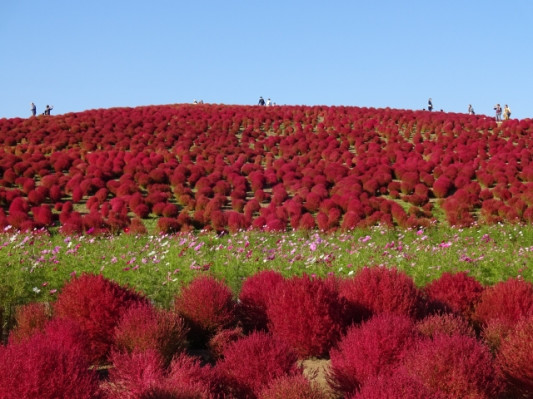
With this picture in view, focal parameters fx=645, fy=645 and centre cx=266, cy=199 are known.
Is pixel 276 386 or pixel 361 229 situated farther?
pixel 361 229

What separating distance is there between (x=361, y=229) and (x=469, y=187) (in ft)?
19.4

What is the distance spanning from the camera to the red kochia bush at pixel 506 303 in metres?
6.22

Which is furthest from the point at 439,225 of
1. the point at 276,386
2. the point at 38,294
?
the point at 276,386

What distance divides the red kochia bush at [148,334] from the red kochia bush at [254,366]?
2.12 feet

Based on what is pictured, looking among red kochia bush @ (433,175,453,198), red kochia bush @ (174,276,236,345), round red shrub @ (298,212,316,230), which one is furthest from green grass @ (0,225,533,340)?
red kochia bush @ (433,175,453,198)

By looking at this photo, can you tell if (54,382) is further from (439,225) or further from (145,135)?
(145,135)

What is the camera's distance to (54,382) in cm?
353

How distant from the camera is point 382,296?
6.09 m

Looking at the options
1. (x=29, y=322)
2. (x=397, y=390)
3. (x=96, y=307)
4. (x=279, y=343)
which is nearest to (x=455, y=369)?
(x=397, y=390)

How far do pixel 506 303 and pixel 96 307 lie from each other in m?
3.92

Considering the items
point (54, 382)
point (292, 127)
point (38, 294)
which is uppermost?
point (292, 127)

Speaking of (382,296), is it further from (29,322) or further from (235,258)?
(235,258)

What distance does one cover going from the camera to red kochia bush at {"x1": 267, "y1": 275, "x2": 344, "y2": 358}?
222 inches

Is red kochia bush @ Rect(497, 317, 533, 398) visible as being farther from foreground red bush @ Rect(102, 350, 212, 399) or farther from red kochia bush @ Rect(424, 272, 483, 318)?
foreground red bush @ Rect(102, 350, 212, 399)
